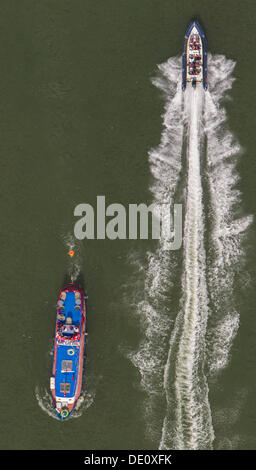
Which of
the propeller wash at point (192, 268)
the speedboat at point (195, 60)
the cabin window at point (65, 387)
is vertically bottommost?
the cabin window at point (65, 387)

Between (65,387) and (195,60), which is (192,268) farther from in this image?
(195,60)

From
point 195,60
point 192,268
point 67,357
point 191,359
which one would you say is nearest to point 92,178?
point 192,268

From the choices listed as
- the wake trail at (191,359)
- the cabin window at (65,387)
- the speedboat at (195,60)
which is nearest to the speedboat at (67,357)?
the cabin window at (65,387)

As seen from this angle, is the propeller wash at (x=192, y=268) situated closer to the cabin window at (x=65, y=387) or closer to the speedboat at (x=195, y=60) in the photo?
the speedboat at (x=195, y=60)

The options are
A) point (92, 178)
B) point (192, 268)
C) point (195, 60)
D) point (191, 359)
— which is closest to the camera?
point (191, 359)

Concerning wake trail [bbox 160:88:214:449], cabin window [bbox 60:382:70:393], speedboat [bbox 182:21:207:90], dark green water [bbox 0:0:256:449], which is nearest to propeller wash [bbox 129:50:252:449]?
wake trail [bbox 160:88:214:449]

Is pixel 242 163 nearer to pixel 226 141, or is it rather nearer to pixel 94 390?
pixel 226 141
